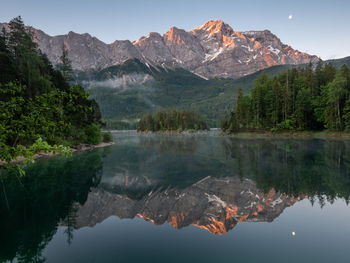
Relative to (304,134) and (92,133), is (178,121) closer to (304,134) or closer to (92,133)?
(304,134)

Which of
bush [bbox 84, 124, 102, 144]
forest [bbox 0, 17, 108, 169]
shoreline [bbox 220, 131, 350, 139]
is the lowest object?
shoreline [bbox 220, 131, 350, 139]

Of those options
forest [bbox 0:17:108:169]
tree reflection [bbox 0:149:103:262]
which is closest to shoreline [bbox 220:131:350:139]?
forest [bbox 0:17:108:169]

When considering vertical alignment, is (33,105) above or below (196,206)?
above

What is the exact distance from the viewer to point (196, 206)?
14.9m

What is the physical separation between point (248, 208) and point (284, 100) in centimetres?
8390

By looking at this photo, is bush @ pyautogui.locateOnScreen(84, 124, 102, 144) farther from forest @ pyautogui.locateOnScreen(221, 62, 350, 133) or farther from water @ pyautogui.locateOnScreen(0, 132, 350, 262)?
forest @ pyautogui.locateOnScreen(221, 62, 350, 133)

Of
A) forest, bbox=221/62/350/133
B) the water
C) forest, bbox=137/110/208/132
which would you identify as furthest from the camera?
forest, bbox=137/110/208/132

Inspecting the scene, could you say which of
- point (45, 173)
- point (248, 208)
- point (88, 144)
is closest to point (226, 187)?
point (248, 208)

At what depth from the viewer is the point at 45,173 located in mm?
27828

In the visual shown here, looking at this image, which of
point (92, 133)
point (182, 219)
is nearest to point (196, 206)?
point (182, 219)

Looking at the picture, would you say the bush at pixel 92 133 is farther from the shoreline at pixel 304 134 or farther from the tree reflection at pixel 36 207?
the shoreline at pixel 304 134

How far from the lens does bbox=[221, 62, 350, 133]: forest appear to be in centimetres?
7100

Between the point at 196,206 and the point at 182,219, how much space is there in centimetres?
217

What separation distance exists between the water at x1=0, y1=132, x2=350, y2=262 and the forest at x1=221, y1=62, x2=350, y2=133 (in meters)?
61.4
